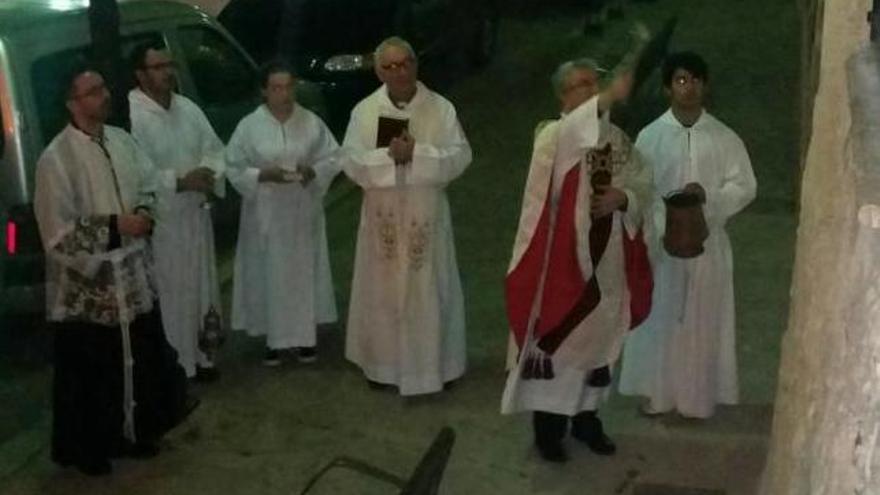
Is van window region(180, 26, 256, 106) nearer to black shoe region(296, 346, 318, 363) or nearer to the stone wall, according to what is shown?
black shoe region(296, 346, 318, 363)

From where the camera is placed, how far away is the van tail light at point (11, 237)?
7.36 metres

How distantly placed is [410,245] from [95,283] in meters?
1.62

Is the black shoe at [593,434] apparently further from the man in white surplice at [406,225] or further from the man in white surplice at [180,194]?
the man in white surplice at [180,194]

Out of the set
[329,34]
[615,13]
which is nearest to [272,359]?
[329,34]

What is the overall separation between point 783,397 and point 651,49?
8.89m

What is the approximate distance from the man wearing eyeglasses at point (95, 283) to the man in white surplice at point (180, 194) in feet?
2.50

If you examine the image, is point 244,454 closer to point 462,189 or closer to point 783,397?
point 783,397

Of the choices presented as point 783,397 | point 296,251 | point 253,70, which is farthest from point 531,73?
point 783,397

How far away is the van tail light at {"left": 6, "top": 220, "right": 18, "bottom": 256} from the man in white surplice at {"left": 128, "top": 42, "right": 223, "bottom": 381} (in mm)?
647

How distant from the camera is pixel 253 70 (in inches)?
386

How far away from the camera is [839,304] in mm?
2160

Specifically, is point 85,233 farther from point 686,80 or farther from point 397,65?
point 686,80

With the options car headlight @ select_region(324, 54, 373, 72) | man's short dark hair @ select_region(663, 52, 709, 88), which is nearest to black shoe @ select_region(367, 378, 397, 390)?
man's short dark hair @ select_region(663, 52, 709, 88)

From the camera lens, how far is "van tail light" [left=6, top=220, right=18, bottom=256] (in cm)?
736
